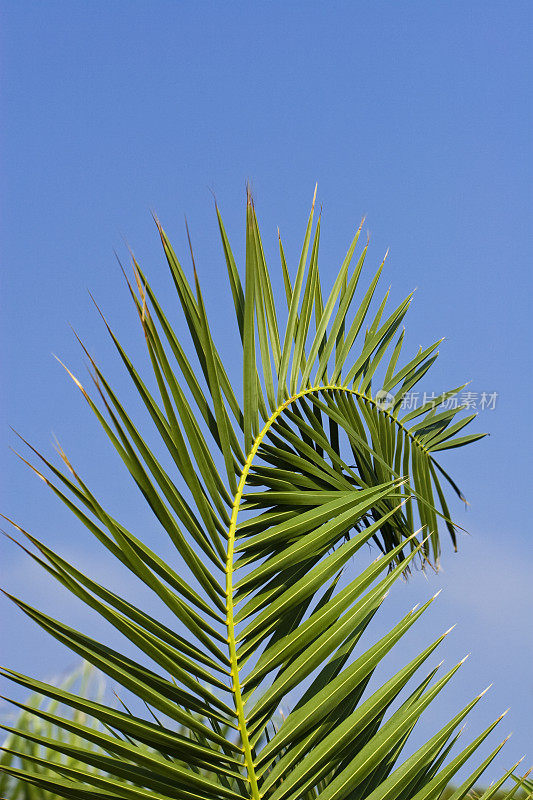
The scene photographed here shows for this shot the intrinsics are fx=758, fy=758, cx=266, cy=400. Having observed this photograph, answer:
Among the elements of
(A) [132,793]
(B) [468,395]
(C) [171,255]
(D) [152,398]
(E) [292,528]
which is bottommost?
(A) [132,793]

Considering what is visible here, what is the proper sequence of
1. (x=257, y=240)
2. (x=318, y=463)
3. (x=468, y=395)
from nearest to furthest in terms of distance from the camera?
(x=257, y=240) → (x=318, y=463) → (x=468, y=395)

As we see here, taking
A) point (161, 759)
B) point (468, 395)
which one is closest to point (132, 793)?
point (161, 759)

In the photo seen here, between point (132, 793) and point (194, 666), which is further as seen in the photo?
point (194, 666)

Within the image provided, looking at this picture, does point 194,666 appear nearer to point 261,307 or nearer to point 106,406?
point 106,406

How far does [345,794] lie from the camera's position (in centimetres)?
101

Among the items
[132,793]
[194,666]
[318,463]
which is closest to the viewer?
[132,793]

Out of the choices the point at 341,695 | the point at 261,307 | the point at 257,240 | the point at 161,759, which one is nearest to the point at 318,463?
the point at 261,307

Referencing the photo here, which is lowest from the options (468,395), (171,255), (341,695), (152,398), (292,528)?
(341,695)

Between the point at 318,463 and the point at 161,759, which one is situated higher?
the point at 318,463

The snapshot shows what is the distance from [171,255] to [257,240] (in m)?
0.19

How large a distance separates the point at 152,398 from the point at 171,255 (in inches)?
11.6

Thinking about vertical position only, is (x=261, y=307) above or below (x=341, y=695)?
above

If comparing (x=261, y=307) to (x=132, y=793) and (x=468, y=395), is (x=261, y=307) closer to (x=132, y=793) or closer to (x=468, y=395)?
(x=132, y=793)

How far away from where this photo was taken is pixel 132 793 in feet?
3.04
